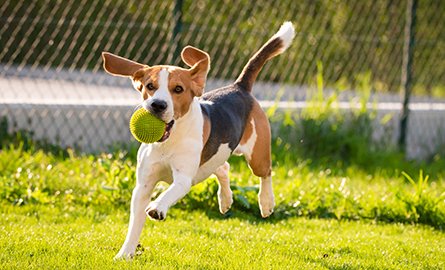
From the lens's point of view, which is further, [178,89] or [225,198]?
[225,198]

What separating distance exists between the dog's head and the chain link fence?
9.72ft

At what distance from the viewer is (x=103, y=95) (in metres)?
9.52

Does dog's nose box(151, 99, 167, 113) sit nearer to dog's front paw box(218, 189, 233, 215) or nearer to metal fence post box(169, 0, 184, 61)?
dog's front paw box(218, 189, 233, 215)

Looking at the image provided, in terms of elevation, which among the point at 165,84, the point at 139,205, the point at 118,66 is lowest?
the point at 139,205

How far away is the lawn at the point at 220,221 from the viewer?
182 inches

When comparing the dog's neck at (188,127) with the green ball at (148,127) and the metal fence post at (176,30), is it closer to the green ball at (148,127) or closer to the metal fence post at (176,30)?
the green ball at (148,127)

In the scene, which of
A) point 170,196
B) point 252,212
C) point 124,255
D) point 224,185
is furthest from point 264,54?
point 124,255

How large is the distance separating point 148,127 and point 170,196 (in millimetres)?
346

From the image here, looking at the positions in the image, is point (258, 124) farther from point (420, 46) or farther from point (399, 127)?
point (420, 46)

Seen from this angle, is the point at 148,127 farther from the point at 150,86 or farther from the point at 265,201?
the point at 265,201

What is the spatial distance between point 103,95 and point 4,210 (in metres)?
3.84

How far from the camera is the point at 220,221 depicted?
19.3 ft

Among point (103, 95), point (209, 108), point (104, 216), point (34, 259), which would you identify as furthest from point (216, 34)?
point (34, 259)

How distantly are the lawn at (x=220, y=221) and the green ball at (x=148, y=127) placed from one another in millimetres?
616
